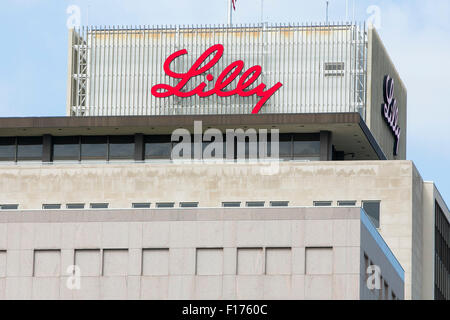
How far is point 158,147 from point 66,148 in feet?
21.3

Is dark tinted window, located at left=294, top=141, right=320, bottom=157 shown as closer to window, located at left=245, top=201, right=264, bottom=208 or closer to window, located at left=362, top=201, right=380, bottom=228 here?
window, located at left=245, top=201, right=264, bottom=208

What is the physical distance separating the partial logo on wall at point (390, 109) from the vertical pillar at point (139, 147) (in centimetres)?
1823

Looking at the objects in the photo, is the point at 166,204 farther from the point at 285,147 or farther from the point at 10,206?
the point at 10,206

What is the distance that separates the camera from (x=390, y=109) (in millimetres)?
125688

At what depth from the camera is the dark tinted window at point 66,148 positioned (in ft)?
386

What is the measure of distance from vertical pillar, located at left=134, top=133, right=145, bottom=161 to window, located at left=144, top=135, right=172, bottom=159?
355mm

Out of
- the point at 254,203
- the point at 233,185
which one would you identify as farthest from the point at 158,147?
the point at 254,203

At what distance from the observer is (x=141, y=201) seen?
11425 centimetres

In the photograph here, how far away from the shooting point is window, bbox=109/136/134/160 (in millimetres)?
117625

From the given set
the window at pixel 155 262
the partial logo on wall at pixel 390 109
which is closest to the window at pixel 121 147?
the partial logo on wall at pixel 390 109

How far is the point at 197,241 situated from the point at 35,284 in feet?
26.2

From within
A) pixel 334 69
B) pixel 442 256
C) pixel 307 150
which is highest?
pixel 334 69

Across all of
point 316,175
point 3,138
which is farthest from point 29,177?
point 316,175
